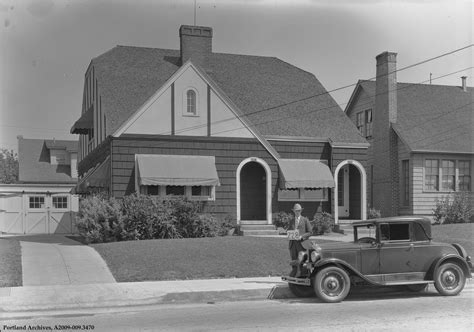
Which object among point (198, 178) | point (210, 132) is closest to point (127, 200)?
point (198, 178)

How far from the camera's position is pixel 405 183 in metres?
27.7

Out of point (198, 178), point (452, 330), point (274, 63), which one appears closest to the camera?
point (452, 330)

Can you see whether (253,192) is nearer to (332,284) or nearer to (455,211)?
(455,211)

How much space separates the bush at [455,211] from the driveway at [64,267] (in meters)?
15.9

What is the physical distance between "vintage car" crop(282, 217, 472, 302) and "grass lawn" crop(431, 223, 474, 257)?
22.4 feet

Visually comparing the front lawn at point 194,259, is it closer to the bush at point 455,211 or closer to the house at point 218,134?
the house at point 218,134

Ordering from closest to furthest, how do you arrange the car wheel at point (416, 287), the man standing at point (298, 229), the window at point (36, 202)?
the car wheel at point (416, 287)
the man standing at point (298, 229)
the window at point (36, 202)

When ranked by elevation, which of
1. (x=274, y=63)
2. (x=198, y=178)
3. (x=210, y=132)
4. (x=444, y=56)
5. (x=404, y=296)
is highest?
(x=274, y=63)

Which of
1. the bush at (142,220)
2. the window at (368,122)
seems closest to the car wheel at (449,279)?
the bush at (142,220)

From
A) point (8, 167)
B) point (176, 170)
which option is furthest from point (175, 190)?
point (8, 167)

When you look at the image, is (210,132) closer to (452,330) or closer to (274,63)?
(274,63)

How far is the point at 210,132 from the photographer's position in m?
23.2

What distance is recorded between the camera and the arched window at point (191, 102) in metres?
23.0

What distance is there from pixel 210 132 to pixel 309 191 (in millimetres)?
5412
